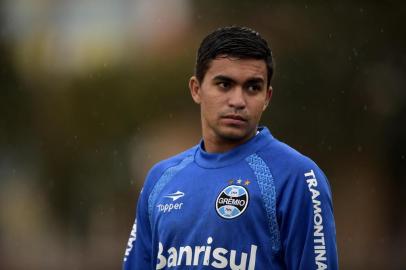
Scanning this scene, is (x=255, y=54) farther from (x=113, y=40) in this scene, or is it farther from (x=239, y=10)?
(x=113, y=40)

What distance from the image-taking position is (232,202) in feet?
12.6

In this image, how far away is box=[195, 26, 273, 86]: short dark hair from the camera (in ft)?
12.8

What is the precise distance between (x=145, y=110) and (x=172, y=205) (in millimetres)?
10291

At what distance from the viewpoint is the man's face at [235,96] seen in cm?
388

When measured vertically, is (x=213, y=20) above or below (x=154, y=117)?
above

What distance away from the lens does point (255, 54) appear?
3906mm

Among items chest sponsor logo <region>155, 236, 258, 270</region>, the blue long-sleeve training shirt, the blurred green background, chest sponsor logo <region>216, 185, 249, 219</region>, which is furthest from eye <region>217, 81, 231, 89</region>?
the blurred green background

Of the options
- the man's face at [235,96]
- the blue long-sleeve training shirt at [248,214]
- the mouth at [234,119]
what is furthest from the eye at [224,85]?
the blue long-sleeve training shirt at [248,214]

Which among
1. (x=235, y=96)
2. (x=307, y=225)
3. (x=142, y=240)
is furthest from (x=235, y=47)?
(x=142, y=240)

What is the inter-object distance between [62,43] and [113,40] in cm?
69

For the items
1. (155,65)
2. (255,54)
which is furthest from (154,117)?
(255,54)

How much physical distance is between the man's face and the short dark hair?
0.02 m

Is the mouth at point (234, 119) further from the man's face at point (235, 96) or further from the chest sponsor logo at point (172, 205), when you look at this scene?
the chest sponsor logo at point (172, 205)

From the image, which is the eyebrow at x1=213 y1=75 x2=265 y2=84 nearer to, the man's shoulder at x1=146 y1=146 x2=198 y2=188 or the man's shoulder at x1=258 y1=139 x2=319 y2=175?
the man's shoulder at x1=258 y1=139 x2=319 y2=175
